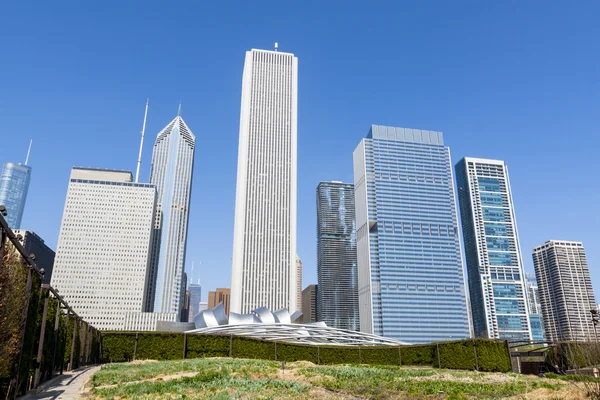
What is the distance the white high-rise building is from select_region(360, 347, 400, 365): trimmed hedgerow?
174 meters

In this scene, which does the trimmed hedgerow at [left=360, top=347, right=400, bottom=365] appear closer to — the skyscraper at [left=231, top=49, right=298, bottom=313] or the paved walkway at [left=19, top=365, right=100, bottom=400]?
the paved walkway at [left=19, top=365, right=100, bottom=400]

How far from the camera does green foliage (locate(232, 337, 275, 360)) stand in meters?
34.0

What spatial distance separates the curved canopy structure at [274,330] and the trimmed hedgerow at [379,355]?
420 inches

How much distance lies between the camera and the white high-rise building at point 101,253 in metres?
186

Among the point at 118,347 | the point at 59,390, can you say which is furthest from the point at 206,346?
the point at 59,390

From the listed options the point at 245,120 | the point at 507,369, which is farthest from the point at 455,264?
the point at 507,369

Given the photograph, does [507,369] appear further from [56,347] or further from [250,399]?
[56,347]

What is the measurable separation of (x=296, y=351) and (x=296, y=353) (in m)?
0.17

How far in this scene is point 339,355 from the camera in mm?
37094

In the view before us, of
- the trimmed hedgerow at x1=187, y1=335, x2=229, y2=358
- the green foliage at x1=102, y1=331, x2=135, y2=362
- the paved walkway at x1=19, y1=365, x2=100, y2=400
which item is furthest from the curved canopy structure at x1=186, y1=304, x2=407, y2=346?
the paved walkway at x1=19, y1=365, x2=100, y2=400

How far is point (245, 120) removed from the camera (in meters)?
171

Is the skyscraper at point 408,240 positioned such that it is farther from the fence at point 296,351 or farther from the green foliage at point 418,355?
the green foliage at point 418,355

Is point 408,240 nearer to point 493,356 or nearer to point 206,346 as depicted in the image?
point 493,356

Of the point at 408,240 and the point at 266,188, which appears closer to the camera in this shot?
the point at 266,188
